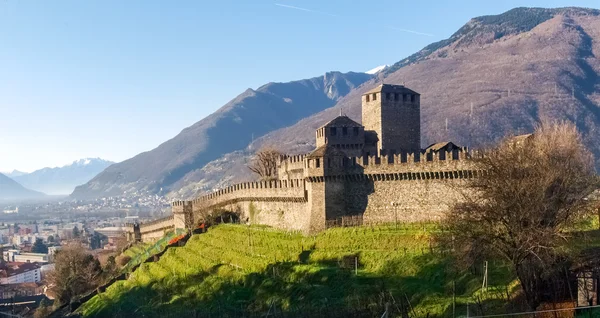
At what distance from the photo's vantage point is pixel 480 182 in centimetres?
2831

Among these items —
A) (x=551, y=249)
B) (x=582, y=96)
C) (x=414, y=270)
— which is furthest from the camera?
(x=582, y=96)

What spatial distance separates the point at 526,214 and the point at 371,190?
1744cm

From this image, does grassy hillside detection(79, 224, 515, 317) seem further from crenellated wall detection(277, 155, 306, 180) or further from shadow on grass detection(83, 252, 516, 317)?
crenellated wall detection(277, 155, 306, 180)

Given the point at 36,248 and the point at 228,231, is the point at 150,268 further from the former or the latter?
the point at 36,248

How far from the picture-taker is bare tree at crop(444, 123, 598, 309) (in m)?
24.6

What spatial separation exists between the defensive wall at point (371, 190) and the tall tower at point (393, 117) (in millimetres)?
6947

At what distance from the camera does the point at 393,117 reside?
49.5m

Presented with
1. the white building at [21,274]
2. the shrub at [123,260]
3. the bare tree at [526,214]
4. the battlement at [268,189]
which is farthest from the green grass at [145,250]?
the white building at [21,274]

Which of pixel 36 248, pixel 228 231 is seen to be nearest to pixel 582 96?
pixel 228 231

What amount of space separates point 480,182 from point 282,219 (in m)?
22.7

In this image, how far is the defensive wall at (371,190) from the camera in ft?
128

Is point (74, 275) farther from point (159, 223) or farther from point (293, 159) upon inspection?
point (293, 159)

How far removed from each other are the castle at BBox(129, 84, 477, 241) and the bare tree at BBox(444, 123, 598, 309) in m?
10.2

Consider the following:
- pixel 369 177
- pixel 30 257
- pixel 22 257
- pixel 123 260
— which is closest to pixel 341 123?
pixel 369 177
